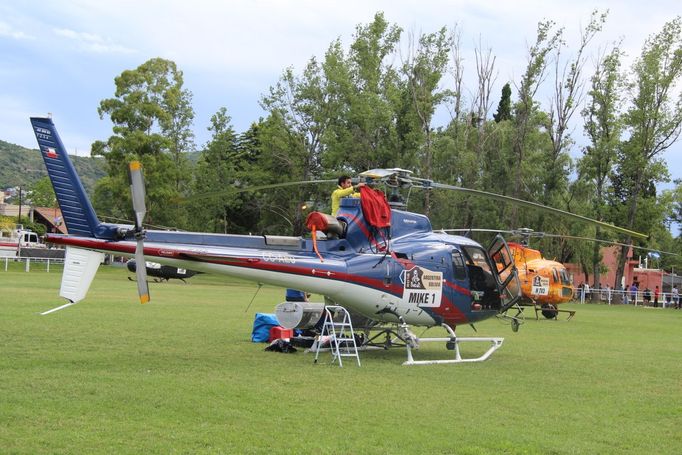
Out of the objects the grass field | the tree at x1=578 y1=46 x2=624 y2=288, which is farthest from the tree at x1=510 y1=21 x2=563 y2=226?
the grass field

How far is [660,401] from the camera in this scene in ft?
33.8

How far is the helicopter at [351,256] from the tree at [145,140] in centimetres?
4371

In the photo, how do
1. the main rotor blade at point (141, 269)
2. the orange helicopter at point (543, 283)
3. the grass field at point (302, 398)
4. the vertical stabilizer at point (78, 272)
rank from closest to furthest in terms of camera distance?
the grass field at point (302, 398)
the main rotor blade at point (141, 269)
the vertical stabilizer at point (78, 272)
the orange helicopter at point (543, 283)

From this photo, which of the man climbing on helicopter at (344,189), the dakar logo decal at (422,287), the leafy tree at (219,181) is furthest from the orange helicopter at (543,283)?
the leafy tree at (219,181)

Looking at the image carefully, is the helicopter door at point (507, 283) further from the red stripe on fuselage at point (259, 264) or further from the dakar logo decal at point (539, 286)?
the dakar logo decal at point (539, 286)

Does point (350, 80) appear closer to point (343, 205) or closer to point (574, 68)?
point (574, 68)

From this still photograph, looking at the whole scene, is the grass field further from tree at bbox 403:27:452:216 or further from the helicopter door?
tree at bbox 403:27:452:216

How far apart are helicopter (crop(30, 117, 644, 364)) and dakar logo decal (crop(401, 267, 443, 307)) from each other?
2 centimetres

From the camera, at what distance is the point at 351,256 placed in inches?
528

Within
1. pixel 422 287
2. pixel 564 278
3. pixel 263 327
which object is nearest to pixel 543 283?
pixel 564 278

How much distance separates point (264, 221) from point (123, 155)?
41.7 ft

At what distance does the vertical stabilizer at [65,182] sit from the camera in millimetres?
10609

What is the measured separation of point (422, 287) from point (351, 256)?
4.96ft

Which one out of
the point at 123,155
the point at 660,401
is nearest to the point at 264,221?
the point at 123,155
